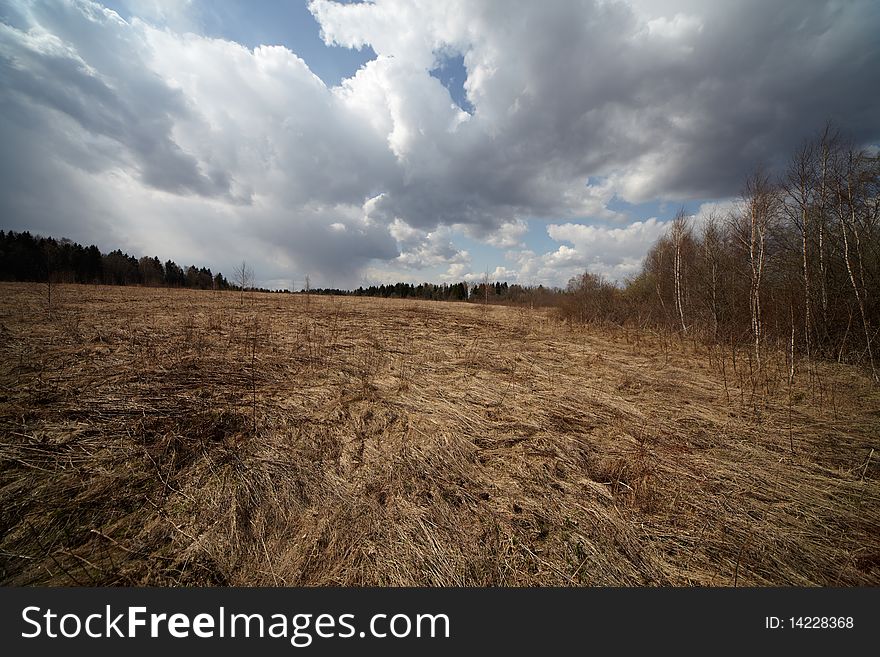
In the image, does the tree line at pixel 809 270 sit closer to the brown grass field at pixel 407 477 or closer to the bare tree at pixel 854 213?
the bare tree at pixel 854 213

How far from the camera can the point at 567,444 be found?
12.1 feet

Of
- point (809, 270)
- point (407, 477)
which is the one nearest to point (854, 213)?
point (809, 270)

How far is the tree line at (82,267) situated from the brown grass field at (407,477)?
32.0 metres

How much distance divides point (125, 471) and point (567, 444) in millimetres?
4551

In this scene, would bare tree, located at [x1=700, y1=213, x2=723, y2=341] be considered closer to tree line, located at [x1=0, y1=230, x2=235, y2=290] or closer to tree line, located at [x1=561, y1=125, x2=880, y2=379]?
tree line, located at [x1=561, y1=125, x2=880, y2=379]

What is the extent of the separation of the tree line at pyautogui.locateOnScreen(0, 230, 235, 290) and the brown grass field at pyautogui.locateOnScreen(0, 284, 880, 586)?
3199 cm

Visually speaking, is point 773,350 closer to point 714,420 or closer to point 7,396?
point 714,420

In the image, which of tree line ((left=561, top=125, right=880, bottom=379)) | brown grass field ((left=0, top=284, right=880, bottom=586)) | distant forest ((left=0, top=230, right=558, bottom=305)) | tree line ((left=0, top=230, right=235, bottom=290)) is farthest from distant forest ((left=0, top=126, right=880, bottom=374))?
tree line ((left=0, top=230, right=235, bottom=290))

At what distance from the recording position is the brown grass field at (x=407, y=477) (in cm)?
211

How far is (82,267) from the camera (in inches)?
1583

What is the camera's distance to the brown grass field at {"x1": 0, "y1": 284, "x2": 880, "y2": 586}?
2.11 m

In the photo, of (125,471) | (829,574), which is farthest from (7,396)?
(829,574)

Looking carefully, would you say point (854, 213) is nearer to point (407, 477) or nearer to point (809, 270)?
point (809, 270)

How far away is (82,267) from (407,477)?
61.5m
